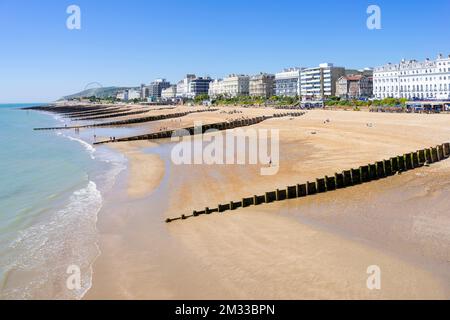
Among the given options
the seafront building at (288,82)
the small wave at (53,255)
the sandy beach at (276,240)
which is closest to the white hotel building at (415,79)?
the seafront building at (288,82)

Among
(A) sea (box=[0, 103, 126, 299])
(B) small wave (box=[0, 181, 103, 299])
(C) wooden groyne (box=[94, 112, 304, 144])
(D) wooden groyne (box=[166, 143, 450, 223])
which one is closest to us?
(B) small wave (box=[0, 181, 103, 299])

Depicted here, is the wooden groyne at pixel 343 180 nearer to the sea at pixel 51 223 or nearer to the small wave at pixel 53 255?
the small wave at pixel 53 255

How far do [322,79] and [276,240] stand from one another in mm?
158160

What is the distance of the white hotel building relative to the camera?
370 feet

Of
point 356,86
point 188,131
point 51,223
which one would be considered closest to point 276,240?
point 51,223

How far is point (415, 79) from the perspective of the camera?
121 metres

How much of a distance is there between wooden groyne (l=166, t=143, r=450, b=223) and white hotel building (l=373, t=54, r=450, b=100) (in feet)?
291

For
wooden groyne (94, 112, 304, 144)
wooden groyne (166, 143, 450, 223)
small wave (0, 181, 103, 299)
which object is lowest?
small wave (0, 181, 103, 299)

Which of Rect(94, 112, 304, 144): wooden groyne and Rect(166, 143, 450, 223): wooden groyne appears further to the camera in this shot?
Rect(94, 112, 304, 144): wooden groyne

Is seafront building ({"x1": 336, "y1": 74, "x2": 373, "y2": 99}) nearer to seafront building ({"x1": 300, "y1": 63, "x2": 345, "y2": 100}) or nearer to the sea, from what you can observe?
seafront building ({"x1": 300, "y1": 63, "x2": 345, "y2": 100})

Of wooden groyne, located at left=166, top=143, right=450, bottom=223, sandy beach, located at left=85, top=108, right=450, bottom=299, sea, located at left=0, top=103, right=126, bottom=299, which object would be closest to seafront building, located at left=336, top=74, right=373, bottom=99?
sea, located at left=0, top=103, right=126, bottom=299

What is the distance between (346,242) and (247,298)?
18.1 feet

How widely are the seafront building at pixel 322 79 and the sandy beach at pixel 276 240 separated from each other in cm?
14023
